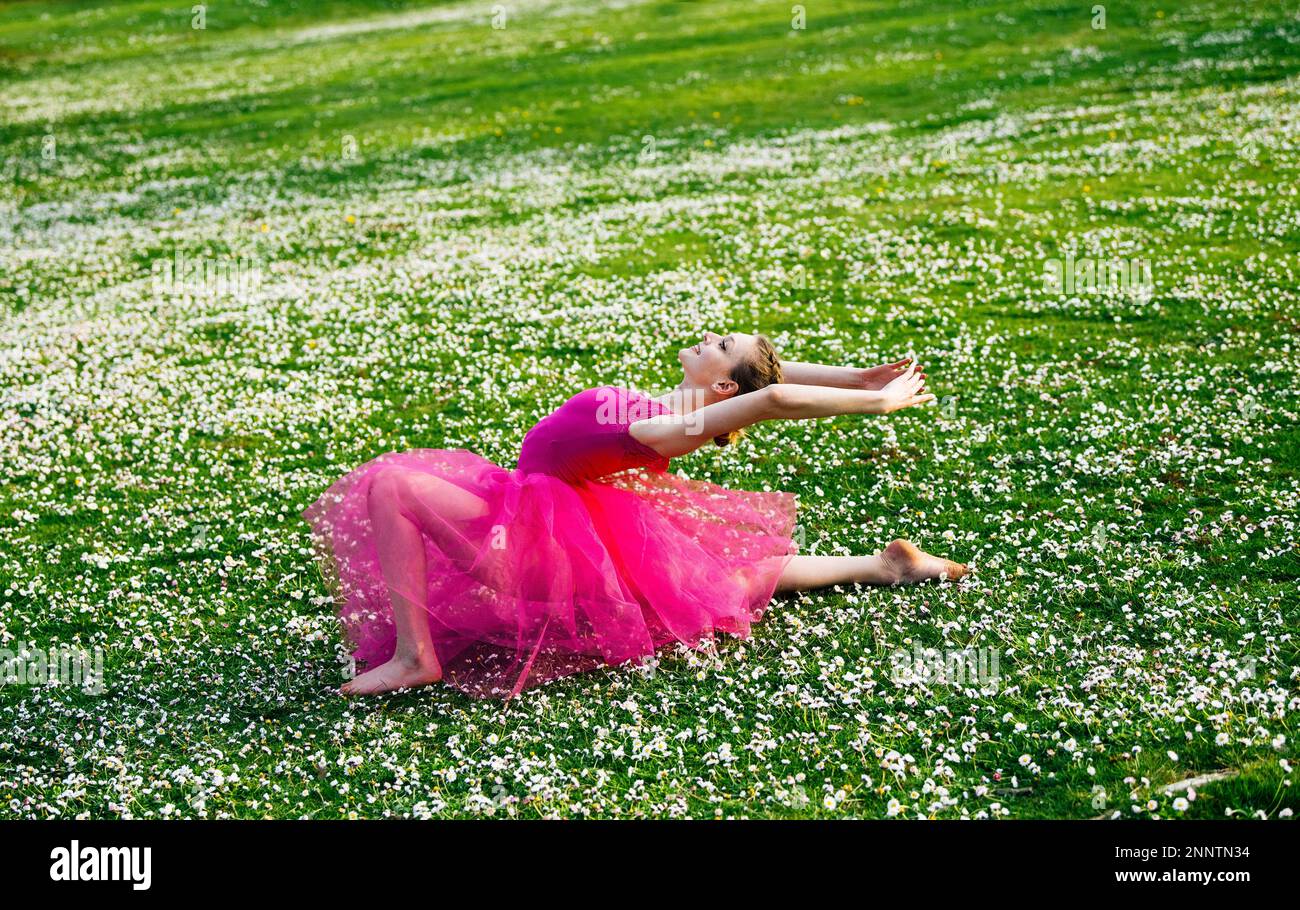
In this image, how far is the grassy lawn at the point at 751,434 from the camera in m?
7.24

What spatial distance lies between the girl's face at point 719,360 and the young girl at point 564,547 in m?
0.01

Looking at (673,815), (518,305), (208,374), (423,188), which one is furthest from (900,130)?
(673,815)

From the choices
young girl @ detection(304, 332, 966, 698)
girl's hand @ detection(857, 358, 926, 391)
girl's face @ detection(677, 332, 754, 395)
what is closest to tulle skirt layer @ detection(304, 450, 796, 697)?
young girl @ detection(304, 332, 966, 698)

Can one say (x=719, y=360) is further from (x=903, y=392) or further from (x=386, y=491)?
(x=386, y=491)

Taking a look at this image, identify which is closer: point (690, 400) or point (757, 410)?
point (757, 410)

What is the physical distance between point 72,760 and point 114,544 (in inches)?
148

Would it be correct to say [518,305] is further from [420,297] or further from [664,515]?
[664,515]

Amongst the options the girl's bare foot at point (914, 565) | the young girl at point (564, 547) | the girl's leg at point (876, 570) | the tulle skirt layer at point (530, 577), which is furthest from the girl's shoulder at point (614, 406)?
the girl's bare foot at point (914, 565)

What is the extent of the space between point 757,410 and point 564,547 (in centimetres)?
166

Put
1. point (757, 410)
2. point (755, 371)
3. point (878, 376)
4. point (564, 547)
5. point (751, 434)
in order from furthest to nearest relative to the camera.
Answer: point (751, 434), point (878, 376), point (755, 371), point (564, 547), point (757, 410)

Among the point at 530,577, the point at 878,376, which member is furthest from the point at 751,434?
the point at 530,577

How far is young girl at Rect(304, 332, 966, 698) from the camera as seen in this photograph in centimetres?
816

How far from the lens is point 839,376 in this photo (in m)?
9.05

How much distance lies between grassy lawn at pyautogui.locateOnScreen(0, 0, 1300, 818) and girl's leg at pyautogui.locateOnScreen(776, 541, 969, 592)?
135 millimetres
